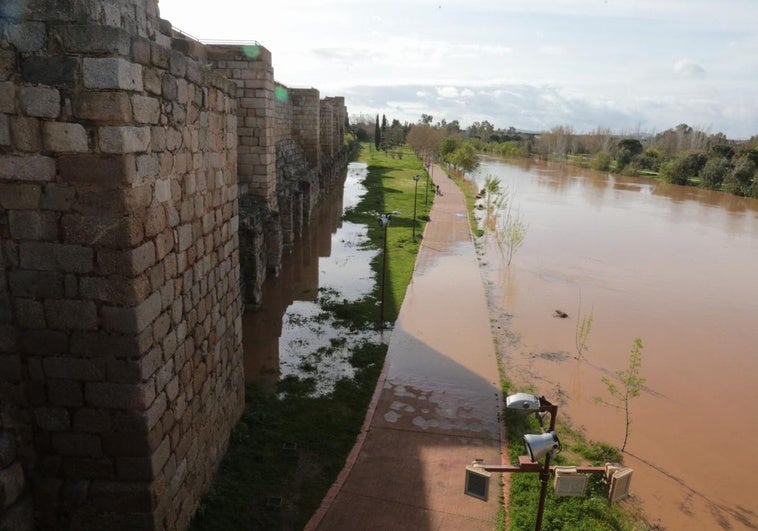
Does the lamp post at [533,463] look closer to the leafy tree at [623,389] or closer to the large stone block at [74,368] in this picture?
the large stone block at [74,368]

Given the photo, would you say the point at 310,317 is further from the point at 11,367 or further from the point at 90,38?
the point at 90,38

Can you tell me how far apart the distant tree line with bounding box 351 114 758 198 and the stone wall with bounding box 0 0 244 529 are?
38589 millimetres

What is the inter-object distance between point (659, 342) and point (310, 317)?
7743 millimetres

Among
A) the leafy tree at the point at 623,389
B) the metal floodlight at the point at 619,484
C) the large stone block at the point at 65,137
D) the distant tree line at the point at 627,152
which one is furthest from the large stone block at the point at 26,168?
the distant tree line at the point at 627,152

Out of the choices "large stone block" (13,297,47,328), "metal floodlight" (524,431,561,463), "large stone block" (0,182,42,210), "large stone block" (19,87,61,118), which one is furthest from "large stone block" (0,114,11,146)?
"metal floodlight" (524,431,561,463)

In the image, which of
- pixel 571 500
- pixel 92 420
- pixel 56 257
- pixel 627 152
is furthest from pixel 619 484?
pixel 627 152

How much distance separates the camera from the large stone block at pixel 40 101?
3273mm

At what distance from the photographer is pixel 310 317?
451 inches

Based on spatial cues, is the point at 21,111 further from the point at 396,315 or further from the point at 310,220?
the point at 310,220

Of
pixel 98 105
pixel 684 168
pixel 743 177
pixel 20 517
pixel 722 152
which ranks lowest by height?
pixel 20 517

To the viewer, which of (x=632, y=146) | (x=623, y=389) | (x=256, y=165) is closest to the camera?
(x=623, y=389)

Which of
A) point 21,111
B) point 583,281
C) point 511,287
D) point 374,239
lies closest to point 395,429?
point 21,111

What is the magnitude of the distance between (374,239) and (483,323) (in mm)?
8418

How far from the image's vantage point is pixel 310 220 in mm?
21766
